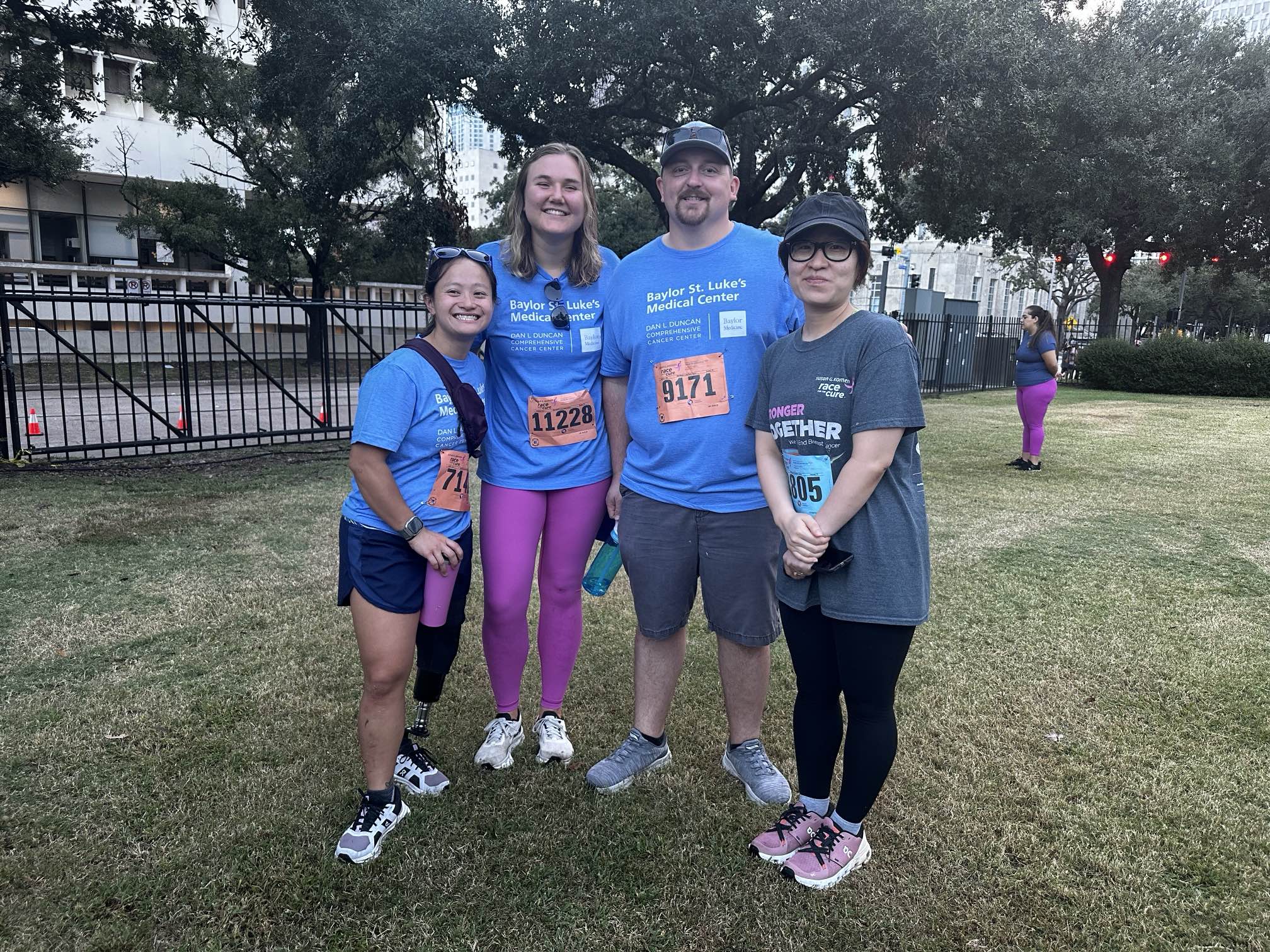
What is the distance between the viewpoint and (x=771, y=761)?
297 cm

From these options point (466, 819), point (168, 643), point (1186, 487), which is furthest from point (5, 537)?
point (1186, 487)

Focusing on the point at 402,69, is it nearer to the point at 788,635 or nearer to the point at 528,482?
the point at 528,482

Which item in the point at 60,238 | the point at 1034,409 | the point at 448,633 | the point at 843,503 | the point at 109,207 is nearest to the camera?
the point at 843,503

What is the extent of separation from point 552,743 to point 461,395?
1.35m

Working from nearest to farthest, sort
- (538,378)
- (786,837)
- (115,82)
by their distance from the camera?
(786,837)
(538,378)
(115,82)

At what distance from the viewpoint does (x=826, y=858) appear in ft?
7.77

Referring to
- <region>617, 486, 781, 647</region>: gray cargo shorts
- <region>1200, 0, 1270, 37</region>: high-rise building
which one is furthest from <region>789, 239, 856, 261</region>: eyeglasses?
<region>1200, 0, 1270, 37</region>: high-rise building

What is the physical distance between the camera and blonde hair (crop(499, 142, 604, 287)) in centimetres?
279

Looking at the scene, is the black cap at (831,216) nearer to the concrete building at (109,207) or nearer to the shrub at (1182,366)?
the shrub at (1182,366)

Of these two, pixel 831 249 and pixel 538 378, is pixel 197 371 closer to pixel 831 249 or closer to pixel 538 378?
pixel 538 378

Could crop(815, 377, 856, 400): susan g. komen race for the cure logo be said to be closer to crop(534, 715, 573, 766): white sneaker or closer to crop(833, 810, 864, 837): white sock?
crop(833, 810, 864, 837): white sock

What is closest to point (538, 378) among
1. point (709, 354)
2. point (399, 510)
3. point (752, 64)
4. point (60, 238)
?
point (709, 354)

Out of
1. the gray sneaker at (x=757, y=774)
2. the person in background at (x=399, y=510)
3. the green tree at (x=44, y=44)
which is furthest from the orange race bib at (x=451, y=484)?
the green tree at (x=44, y=44)

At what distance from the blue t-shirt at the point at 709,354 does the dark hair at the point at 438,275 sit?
1.55 ft
